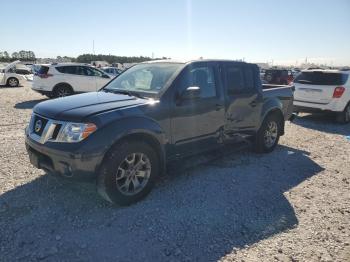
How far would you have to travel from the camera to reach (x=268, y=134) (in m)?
6.49

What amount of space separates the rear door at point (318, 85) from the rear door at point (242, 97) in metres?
4.89

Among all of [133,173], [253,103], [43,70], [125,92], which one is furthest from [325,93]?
[43,70]

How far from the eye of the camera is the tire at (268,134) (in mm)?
6211

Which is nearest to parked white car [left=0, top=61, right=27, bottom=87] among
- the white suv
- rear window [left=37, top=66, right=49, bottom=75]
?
the white suv

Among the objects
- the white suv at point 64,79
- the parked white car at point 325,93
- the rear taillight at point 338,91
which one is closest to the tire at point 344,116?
the parked white car at point 325,93

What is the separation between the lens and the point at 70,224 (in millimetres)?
3539

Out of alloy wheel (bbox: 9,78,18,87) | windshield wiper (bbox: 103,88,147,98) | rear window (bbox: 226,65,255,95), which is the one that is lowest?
alloy wheel (bbox: 9,78,18,87)

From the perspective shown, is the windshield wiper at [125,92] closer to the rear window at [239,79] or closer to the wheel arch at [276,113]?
the rear window at [239,79]

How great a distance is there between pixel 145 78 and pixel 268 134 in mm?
3021

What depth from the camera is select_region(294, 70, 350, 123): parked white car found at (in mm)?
9773

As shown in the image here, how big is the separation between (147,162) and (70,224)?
1158 mm

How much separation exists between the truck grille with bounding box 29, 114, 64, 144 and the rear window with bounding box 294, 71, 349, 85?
28.8 ft

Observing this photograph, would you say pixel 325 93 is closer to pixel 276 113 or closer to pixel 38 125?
pixel 276 113

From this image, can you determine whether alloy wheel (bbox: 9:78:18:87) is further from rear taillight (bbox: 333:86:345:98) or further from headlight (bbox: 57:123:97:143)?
headlight (bbox: 57:123:97:143)
